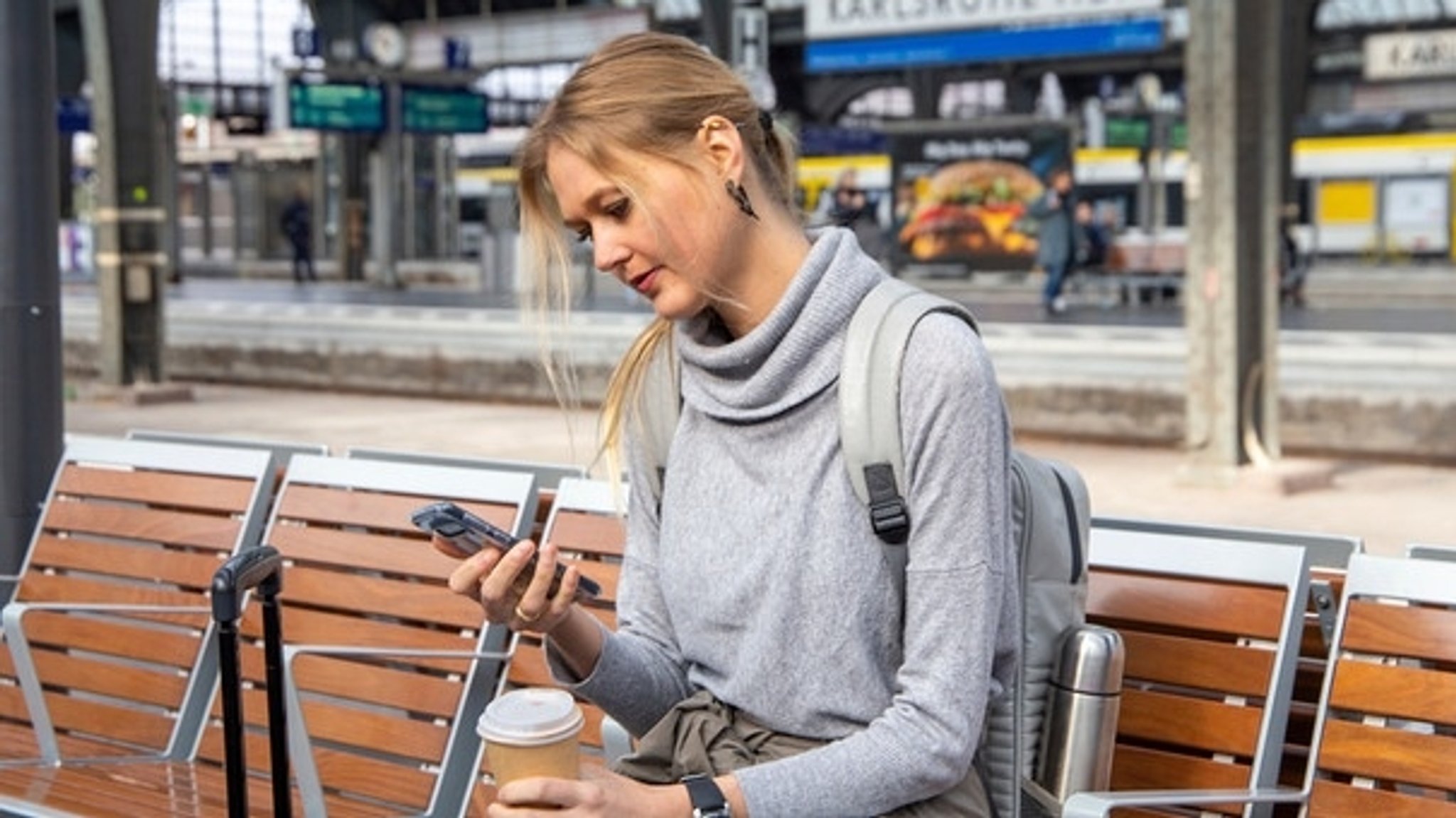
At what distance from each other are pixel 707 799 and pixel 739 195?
0.64 meters

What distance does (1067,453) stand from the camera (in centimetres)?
1334

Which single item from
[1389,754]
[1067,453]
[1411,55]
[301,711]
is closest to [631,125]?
[1389,754]

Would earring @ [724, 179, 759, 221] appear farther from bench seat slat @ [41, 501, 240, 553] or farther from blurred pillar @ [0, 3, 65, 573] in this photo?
blurred pillar @ [0, 3, 65, 573]

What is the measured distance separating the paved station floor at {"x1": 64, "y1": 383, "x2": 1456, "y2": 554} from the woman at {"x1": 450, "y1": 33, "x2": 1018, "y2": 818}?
214 inches

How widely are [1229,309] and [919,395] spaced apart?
9.75m

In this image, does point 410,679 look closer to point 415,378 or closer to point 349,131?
point 415,378

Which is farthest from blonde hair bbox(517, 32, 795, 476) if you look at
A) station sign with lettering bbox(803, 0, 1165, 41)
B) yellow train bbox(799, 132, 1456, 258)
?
yellow train bbox(799, 132, 1456, 258)

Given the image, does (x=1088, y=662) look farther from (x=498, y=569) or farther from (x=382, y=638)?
(x=382, y=638)

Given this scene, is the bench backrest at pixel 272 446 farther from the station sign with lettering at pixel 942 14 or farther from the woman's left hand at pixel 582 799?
the station sign with lettering at pixel 942 14

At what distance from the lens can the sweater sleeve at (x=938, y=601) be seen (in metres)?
2.05

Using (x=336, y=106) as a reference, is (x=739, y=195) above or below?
below

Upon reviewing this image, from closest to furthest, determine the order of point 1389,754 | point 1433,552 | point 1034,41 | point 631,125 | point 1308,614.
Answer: point 631,125, point 1389,754, point 1308,614, point 1433,552, point 1034,41

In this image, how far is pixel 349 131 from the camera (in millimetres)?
29109

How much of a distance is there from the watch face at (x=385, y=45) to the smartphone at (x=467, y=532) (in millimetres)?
28370
